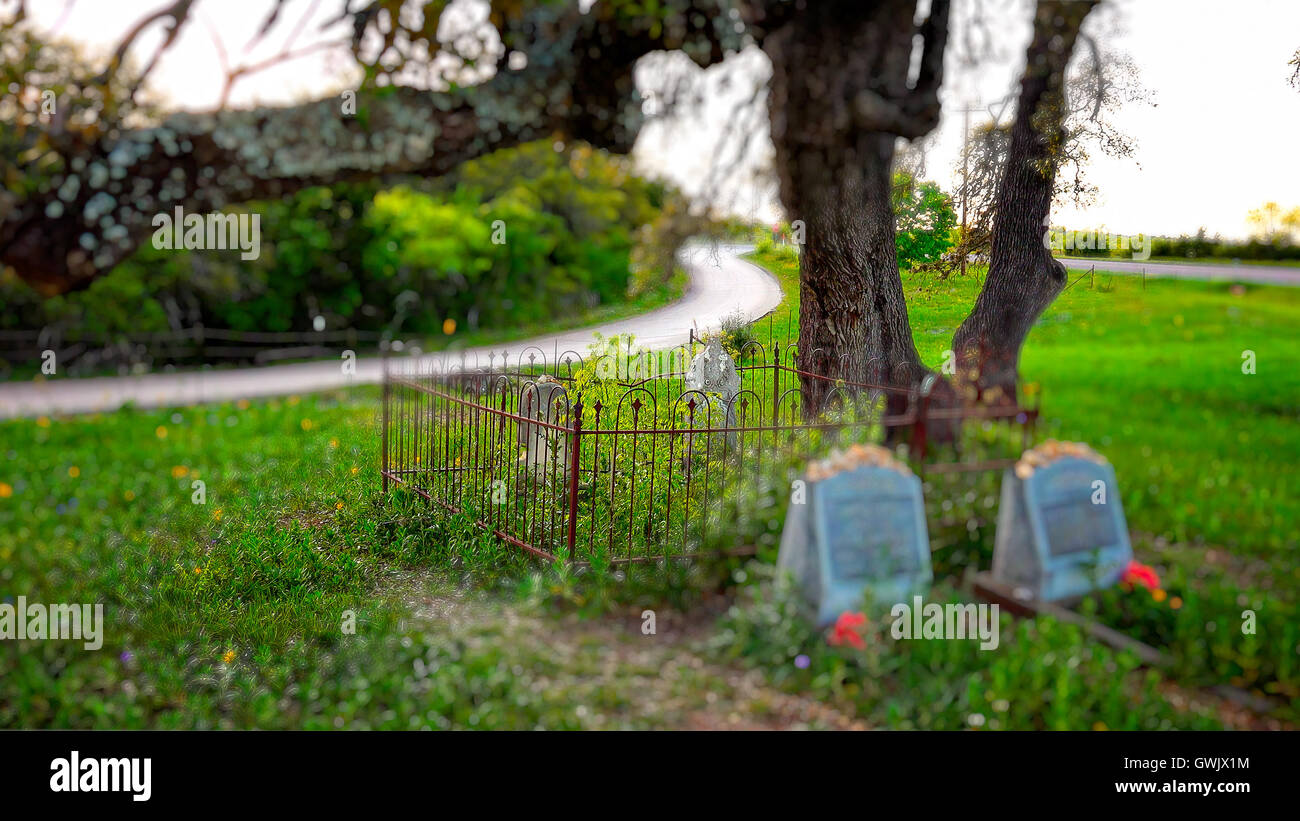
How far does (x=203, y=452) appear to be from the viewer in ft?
13.9

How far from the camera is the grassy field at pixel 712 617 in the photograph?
8.60 feet

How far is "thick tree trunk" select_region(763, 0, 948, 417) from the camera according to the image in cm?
287

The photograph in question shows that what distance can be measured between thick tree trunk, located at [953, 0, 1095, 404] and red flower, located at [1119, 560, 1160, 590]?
626 millimetres

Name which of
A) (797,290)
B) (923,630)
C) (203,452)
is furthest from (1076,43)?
(203,452)

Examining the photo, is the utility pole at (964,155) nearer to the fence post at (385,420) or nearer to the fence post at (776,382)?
the fence post at (776,382)

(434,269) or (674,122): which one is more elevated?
(674,122)

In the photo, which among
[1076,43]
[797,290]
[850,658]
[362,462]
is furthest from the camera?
[362,462]

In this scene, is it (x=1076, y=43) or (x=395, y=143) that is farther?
(x=395, y=143)

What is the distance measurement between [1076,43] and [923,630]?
1.94 meters

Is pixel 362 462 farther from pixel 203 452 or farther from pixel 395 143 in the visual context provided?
pixel 395 143

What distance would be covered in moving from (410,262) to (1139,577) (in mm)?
3389

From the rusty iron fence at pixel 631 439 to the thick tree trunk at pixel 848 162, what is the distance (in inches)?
4.9

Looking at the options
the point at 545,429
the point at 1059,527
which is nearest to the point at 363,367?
the point at 545,429

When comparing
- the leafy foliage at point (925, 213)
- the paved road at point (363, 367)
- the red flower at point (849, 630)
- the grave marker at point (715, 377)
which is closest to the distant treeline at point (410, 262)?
the paved road at point (363, 367)
